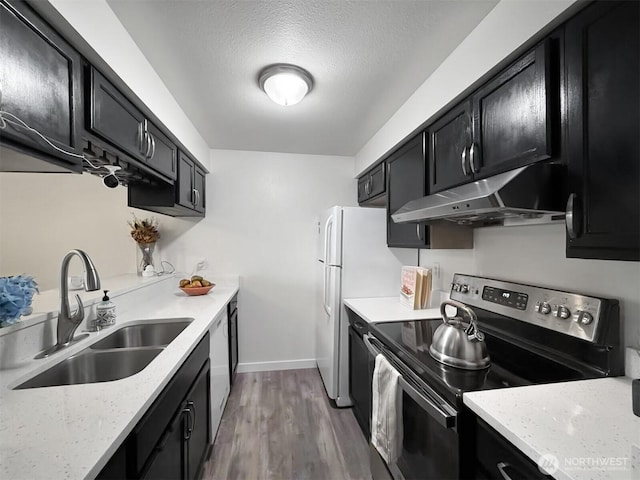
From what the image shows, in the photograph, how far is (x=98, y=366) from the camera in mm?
1268

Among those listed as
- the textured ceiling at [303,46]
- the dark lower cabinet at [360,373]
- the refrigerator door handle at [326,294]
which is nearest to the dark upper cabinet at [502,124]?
the textured ceiling at [303,46]

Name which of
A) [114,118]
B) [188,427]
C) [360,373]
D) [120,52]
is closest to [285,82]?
[120,52]

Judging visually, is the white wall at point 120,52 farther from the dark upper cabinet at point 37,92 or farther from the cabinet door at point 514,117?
the cabinet door at point 514,117

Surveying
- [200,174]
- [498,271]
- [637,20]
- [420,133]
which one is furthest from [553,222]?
[200,174]

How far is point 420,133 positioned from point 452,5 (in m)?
0.72

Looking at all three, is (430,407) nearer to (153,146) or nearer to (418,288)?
(418,288)

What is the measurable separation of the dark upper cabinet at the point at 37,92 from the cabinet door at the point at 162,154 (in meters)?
0.58

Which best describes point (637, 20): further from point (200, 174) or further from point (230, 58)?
point (200, 174)

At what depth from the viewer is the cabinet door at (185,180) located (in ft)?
6.73

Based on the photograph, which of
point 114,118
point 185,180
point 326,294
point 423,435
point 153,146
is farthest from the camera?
point 326,294

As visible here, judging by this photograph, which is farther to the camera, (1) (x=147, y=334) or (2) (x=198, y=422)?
(1) (x=147, y=334)

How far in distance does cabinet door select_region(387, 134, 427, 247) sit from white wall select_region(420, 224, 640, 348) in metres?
0.35

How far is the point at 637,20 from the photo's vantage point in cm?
70

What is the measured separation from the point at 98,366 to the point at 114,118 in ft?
3.83
